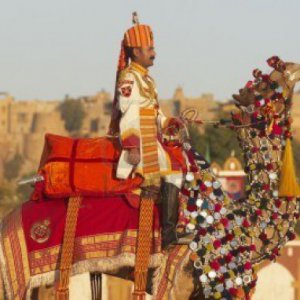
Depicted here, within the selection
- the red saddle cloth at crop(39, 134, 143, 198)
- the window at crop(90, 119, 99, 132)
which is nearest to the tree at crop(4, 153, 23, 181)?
the window at crop(90, 119, 99, 132)

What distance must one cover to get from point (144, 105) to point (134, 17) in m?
0.73

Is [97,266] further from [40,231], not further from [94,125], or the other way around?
[94,125]

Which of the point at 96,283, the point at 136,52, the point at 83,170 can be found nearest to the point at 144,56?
the point at 136,52

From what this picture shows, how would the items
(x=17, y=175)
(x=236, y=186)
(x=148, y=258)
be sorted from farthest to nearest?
(x=17, y=175)
(x=236, y=186)
(x=148, y=258)

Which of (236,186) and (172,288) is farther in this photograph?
(236,186)

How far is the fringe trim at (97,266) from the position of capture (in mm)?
10789

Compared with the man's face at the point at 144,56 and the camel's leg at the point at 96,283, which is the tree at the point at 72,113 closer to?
the camel's leg at the point at 96,283

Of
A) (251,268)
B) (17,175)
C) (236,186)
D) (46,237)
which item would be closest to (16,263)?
(46,237)

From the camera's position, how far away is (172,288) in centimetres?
1077

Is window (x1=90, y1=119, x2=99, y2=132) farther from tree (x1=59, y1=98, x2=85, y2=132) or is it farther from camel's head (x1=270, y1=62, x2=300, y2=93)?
camel's head (x1=270, y1=62, x2=300, y2=93)

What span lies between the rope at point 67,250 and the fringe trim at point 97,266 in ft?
0.28

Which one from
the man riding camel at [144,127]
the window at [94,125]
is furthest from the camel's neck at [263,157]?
the window at [94,125]

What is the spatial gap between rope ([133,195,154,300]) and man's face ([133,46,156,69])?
1036mm

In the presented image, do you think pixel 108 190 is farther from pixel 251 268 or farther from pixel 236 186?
pixel 236 186
